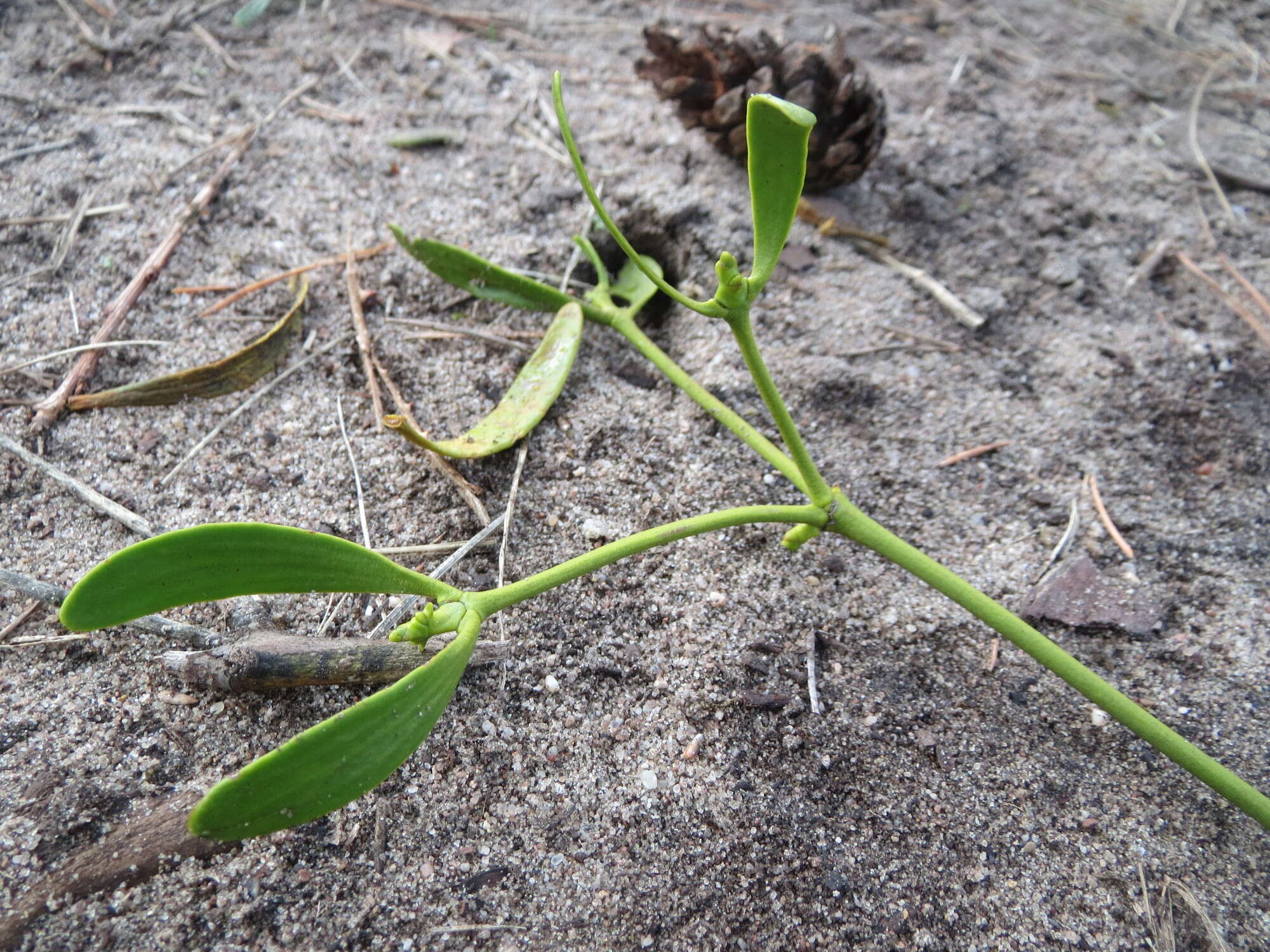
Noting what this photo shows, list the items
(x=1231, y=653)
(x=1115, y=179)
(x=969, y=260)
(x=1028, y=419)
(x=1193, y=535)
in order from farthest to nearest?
(x=1115, y=179)
(x=969, y=260)
(x=1028, y=419)
(x=1193, y=535)
(x=1231, y=653)

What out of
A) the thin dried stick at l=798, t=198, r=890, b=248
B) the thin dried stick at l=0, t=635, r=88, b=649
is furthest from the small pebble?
the thin dried stick at l=798, t=198, r=890, b=248

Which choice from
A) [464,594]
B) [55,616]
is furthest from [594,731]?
[55,616]

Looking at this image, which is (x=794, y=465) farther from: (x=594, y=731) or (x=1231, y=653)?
(x=1231, y=653)

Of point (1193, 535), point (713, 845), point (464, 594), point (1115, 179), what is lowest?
point (713, 845)

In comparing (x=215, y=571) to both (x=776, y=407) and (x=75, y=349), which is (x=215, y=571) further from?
(x=75, y=349)

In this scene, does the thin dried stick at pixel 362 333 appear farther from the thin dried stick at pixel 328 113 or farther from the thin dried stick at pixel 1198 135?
the thin dried stick at pixel 1198 135

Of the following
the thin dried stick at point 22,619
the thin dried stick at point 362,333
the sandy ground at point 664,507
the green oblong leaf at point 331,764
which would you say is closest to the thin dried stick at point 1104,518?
the sandy ground at point 664,507
